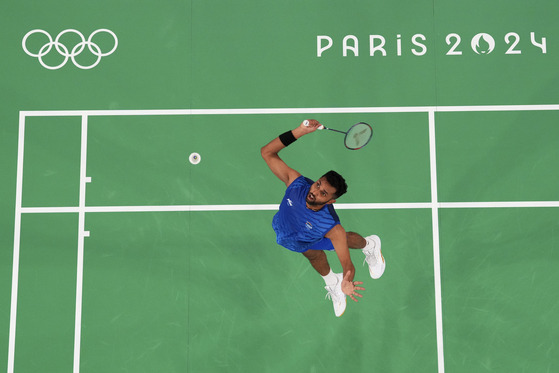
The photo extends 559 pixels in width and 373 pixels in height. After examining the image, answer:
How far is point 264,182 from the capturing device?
772 cm

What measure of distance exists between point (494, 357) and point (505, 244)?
1308 millimetres

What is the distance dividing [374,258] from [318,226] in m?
0.85

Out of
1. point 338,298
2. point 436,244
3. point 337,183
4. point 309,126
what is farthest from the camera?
point 436,244

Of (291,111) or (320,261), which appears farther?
(291,111)

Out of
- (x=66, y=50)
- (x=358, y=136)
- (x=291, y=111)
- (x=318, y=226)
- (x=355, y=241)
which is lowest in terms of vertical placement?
(x=355, y=241)

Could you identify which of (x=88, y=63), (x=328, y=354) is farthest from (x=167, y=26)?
(x=328, y=354)

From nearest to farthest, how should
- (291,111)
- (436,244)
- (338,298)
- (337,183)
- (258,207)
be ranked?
1. (337,183)
2. (338,298)
3. (436,244)
4. (258,207)
5. (291,111)

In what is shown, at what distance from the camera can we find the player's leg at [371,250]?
7.43 m

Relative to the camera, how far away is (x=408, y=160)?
25.3 ft

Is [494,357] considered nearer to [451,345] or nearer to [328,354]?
[451,345]

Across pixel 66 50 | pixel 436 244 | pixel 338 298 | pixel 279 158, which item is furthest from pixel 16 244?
pixel 436 244

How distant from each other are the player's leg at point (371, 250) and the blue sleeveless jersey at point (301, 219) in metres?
0.34

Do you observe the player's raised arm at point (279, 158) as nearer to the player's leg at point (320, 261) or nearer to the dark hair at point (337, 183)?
the dark hair at point (337, 183)

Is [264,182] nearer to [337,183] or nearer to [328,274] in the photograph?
[337,183]
